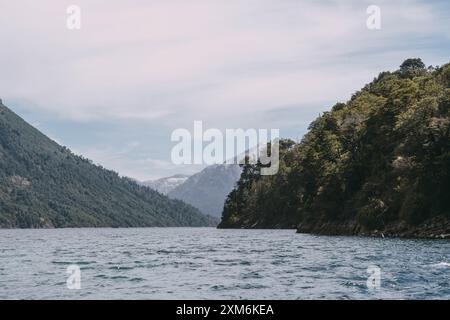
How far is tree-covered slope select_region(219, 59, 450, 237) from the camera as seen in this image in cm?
9744

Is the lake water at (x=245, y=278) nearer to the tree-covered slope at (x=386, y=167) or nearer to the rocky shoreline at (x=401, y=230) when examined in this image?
the rocky shoreline at (x=401, y=230)

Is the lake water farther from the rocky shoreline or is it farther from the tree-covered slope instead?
the tree-covered slope

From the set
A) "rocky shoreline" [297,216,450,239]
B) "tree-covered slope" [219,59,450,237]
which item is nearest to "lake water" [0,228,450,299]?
"rocky shoreline" [297,216,450,239]

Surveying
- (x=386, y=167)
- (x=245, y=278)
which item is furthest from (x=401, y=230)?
(x=245, y=278)

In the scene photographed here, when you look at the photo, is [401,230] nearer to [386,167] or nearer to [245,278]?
[386,167]

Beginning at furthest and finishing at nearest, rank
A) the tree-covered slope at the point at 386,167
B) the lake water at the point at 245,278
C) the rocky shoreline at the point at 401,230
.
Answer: the tree-covered slope at the point at 386,167 → the rocky shoreline at the point at 401,230 → the lake water at the point at 245,278

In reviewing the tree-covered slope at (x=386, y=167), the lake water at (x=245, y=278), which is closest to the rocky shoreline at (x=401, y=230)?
the tree-covered slope at (x=386, y=167)

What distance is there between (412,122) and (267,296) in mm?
77690

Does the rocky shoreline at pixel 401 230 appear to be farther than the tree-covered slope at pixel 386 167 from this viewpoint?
No

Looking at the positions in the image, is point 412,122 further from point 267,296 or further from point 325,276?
point 267,296

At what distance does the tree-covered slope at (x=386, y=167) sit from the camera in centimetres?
9744

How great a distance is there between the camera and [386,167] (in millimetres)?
115625

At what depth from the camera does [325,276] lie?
3981 cm
